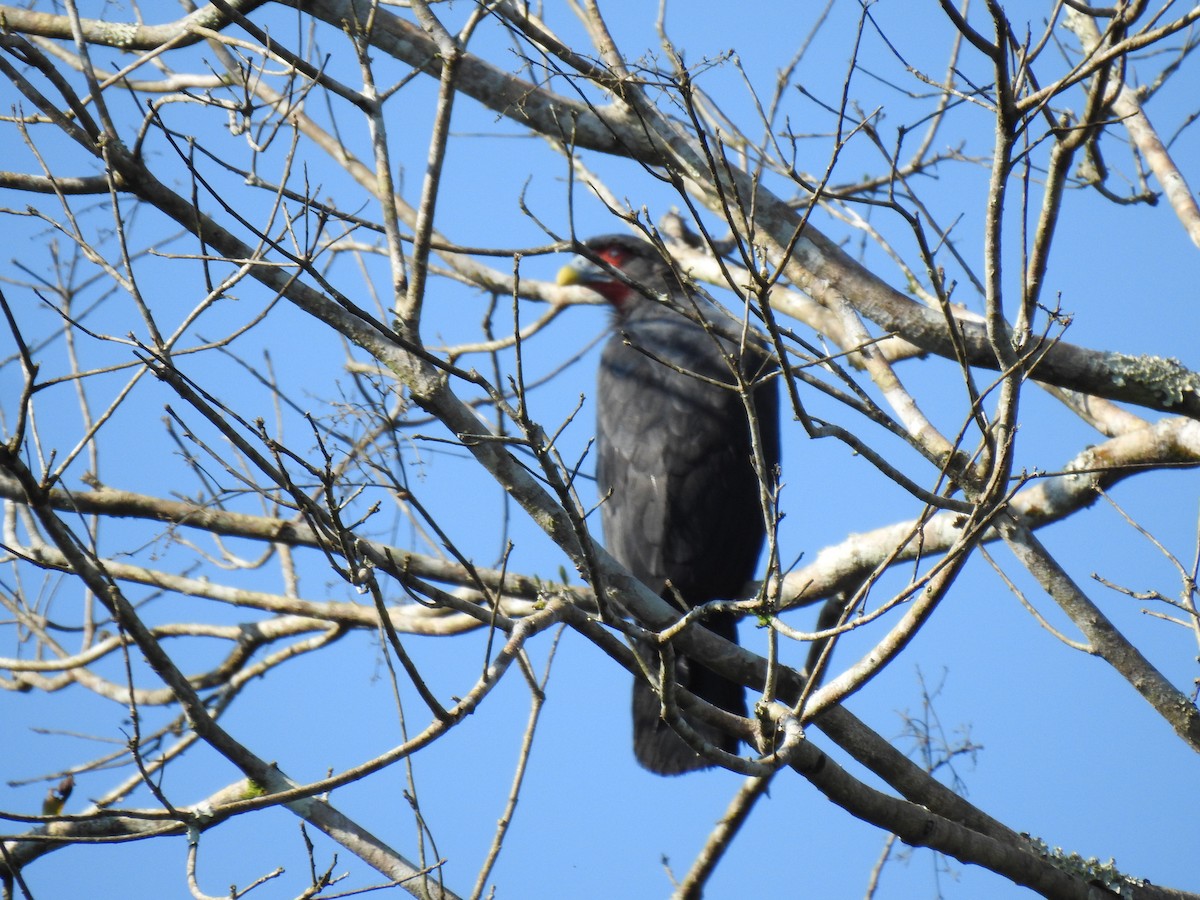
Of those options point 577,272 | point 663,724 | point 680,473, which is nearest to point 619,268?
point 577,272

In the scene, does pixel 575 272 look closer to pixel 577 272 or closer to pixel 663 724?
pixel 577 272

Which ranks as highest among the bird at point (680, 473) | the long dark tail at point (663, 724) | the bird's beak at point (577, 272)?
the bird's beak at point (577, 272)

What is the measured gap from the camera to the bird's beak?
7027 millimetres

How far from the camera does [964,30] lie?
2.44 m

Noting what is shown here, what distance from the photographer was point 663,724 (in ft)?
16.8

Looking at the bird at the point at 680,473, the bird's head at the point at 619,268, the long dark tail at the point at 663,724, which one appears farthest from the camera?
the bird's head at the point at 619,268

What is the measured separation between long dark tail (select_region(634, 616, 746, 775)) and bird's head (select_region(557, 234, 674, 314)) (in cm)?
256

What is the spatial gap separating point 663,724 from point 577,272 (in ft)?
10.3

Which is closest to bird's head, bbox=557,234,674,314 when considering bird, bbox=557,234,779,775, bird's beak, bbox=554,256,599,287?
bird's beak, bbox=554,256,599,287

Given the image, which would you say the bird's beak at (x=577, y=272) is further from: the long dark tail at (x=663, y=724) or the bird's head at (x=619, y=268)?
the long dark tail at (x=663, y=724)

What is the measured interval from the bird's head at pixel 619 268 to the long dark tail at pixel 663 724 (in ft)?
8.40

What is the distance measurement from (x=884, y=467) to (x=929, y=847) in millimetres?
1132

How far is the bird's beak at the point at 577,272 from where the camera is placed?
277 inches

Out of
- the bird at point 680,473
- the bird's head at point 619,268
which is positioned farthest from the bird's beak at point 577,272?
the bird at point 680,473
